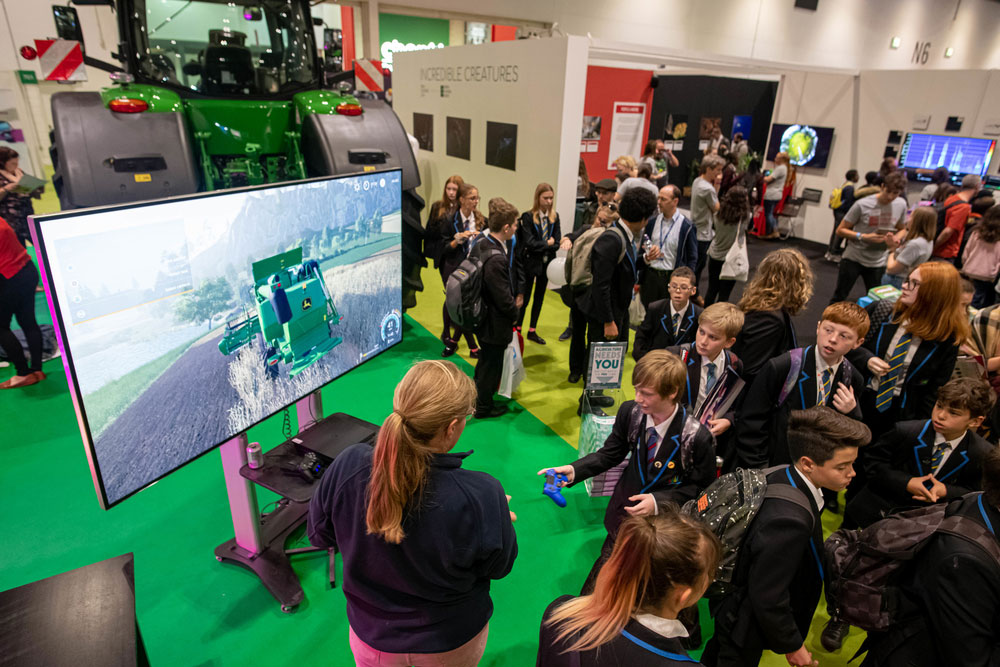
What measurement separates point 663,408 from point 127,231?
6.35 ft

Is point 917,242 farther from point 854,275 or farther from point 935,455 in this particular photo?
point 935,455

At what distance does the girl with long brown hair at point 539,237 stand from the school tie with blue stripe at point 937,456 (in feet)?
10.1

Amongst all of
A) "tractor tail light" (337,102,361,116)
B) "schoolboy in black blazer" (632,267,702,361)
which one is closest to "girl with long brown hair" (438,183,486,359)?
"tractor tail light" (337,102,361,116)

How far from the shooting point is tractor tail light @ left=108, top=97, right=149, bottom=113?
151 inches

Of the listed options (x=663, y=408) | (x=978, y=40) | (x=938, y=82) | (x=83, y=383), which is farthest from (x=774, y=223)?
(x=978, y=40)

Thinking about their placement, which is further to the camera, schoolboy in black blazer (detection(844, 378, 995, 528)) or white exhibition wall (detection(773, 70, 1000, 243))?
white exhibition wall (detection(773, 70, 1000, 243))

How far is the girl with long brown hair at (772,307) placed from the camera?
315 cm

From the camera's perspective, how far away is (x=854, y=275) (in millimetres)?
5797

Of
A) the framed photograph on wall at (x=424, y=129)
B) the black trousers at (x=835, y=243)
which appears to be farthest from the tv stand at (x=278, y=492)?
the black trousers at (x=835, y=243)

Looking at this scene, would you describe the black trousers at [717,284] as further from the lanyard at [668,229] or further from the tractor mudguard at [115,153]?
the tractor mudguard at [115,153]

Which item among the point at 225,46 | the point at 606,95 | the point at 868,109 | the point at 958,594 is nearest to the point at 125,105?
the point at 225,46

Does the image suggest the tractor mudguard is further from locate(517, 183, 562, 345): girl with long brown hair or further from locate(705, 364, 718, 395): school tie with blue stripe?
locate(705, 364, 718, 395): school tie with blue stripe

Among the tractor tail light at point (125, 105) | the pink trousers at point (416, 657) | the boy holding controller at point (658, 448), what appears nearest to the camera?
the pink trousers at point (416, 657)

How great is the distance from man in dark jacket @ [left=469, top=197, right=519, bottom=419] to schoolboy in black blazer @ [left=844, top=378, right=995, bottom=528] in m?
2.26
